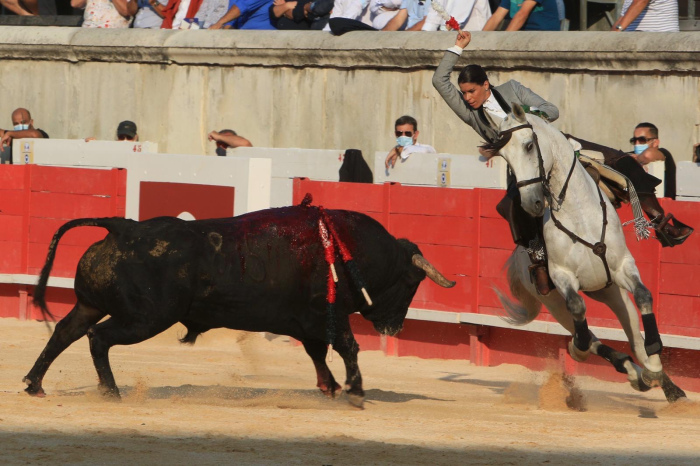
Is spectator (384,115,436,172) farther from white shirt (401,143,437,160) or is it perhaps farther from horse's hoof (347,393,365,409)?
horse's hoof (347,393,365,409)

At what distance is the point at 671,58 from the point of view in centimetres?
1202

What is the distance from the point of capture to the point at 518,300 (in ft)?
31.2

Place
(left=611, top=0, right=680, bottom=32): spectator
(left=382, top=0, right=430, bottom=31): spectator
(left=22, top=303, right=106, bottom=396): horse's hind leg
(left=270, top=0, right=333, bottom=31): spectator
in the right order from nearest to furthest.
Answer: (left=22, top=303, right=106, bottom=396): horse's hind leg, (left=611, top=0, right=680, bottom=32): spectator, (left=382, top=0, right=430, bottom=31): spectator, (left=270, top=0, right=333, bottom=31): spectator

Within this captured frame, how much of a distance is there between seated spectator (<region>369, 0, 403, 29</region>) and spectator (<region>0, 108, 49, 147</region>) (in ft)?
13.1

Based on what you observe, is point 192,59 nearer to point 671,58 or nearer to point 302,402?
point 671,58

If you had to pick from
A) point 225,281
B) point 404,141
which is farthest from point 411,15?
point 225,281

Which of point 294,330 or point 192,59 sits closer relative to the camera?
point 294,330

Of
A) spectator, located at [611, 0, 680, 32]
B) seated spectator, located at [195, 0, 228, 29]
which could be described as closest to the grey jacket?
spectator, located at [611, 0, 680, 32]

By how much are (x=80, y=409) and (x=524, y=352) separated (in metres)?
4.57

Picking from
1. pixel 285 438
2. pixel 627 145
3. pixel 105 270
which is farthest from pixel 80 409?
pixel 627 145

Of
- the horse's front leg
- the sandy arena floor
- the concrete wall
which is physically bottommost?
the sandy arena floor

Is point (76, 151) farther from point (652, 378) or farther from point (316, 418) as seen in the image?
point (652, 378)

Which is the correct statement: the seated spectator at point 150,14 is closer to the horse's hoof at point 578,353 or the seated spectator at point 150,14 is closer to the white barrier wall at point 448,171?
the white barrier wall at point 448,171

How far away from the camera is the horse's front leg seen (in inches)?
327
